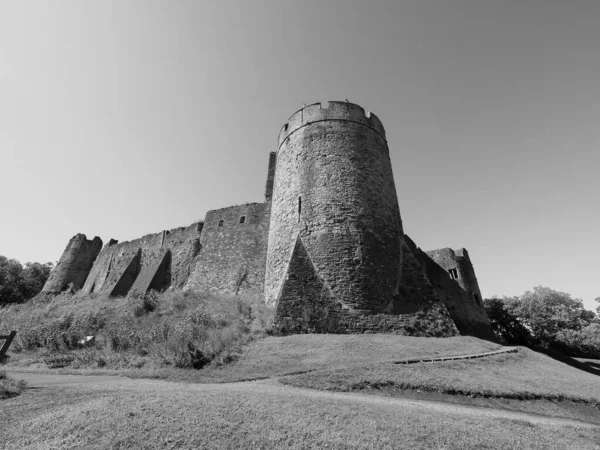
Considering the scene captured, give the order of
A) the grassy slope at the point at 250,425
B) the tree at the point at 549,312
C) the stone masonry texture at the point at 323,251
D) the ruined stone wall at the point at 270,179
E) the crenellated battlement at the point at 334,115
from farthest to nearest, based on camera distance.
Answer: the tree at the point at 549,312 → the ruined stone wall at the point at 270,179 → the crenellated battlement at the point at 334,115 → the stone masonry texture at the point at 323,251 → the grassy slope at the point at 250,425

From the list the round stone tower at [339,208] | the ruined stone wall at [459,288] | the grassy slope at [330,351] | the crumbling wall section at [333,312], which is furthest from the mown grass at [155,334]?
the ruined stone wall at [459,288]

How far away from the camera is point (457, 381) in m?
6.65

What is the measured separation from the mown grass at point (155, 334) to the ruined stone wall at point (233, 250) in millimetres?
1487

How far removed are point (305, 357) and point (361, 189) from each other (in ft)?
25.6

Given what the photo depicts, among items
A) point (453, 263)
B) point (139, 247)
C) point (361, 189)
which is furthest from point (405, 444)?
point (139, 247)

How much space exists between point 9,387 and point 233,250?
1224 cm

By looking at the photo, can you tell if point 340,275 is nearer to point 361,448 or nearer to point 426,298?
point 426,298

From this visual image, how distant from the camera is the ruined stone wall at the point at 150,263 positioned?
1912 centimetres

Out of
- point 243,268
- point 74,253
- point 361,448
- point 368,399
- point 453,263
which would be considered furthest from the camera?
point 74,253

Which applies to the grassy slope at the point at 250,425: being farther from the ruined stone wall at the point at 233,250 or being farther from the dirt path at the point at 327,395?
the ruined stone wall at the point at 233,250

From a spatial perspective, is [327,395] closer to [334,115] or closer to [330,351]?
[330,351]

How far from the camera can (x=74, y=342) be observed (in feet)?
38.6

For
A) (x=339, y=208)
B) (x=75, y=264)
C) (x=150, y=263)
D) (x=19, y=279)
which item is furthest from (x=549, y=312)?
(x=19, y=279)

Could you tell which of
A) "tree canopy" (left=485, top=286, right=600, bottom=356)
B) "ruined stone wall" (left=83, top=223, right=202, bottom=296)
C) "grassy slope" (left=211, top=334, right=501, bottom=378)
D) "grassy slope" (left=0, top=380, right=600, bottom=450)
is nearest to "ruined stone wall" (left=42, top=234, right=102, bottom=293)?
"ruined stone wall" (left=83, top=223, right=202, bottom=296)
